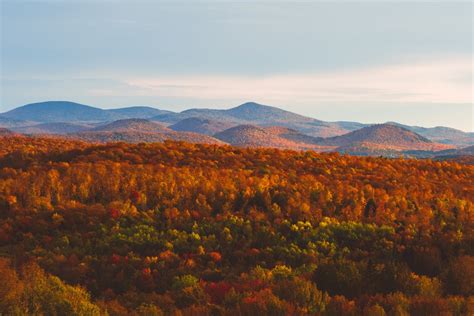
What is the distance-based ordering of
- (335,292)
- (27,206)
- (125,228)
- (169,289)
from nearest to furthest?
(335,292), (169,289), (125,228), (27,206)

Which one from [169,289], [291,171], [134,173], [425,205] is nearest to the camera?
[169,289]

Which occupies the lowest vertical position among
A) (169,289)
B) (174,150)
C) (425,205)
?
(169,289)

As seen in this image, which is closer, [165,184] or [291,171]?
[165,184]

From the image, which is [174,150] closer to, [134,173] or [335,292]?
[134,173]

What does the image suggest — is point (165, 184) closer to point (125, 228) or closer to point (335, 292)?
point (125, 228)

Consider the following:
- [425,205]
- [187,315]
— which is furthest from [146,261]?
[425,205]

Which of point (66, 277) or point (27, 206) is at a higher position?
point (27, 206)
